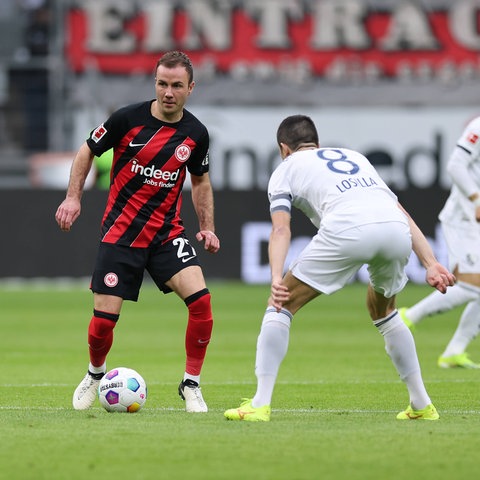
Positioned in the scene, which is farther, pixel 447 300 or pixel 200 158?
pixel 447 300

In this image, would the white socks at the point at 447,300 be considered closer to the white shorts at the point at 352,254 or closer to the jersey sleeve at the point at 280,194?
the white shorts at the point at 352,254

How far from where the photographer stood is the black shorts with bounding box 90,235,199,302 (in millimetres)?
8180

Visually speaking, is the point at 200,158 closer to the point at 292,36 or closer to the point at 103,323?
the point at 103,323

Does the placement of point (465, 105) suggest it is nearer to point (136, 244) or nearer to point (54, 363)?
point (54, 363)

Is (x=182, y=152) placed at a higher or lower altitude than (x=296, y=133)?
lower

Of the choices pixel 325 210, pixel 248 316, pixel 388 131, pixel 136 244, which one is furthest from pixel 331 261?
pixel 388 131

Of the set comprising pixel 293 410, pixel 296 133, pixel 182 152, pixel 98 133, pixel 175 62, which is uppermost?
pixel 175 62

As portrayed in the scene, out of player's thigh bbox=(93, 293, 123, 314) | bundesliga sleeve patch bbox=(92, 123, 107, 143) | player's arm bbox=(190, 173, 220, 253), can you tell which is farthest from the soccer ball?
bundesliga sleeve patch bbox=(92, 123, 107, 143)

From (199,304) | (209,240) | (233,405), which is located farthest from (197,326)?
(233,405)

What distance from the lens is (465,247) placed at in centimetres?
1140

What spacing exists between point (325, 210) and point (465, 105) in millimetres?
24753

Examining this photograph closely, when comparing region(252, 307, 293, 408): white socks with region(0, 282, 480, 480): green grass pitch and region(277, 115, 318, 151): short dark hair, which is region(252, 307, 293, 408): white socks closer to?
region(0, 282, 480, 480): green grass pitch

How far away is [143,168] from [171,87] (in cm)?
52

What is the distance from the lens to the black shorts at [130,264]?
26.8 ft
